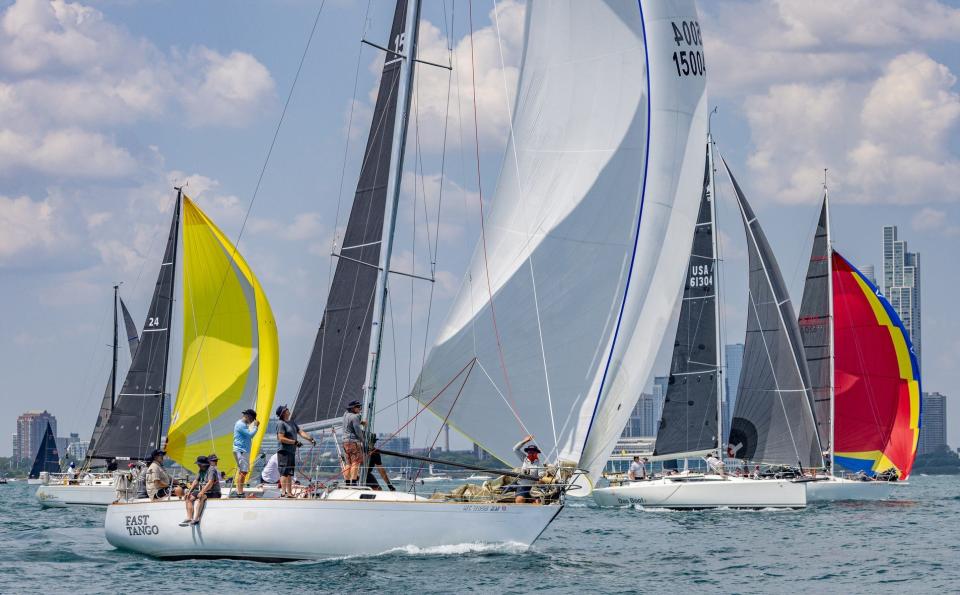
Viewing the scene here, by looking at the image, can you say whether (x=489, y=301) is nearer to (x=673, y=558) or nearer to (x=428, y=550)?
(x=428, y=550)

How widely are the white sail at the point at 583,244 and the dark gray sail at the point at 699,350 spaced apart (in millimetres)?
19735

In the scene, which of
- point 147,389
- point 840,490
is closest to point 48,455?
point 147,389

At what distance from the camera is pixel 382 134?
2473 centimetres

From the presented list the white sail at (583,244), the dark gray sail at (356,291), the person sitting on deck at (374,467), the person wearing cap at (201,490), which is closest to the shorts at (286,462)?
the person wearing cap at (201,490)

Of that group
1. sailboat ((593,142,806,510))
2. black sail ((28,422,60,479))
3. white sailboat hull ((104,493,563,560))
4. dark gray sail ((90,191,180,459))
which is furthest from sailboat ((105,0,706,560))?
black sail ((28,422,60,479))

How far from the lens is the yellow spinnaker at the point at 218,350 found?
1367 inches

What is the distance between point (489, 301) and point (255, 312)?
15.0 meters

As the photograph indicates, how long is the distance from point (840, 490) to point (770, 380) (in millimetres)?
3974

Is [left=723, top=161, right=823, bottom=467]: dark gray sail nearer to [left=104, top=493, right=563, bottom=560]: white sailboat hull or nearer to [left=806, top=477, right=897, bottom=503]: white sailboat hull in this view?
[left=806, top=477, right=897, bottom=503]: white sailboat hull

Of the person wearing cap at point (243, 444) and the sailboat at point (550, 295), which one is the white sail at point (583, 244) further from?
the person wearing cap at point (243, 444)

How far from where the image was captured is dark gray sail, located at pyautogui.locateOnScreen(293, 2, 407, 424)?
23.5 metres

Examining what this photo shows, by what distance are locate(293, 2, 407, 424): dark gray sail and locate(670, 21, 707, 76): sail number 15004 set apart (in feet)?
16.2

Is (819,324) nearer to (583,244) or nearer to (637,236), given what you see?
(583,244)

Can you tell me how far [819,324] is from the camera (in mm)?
45594
